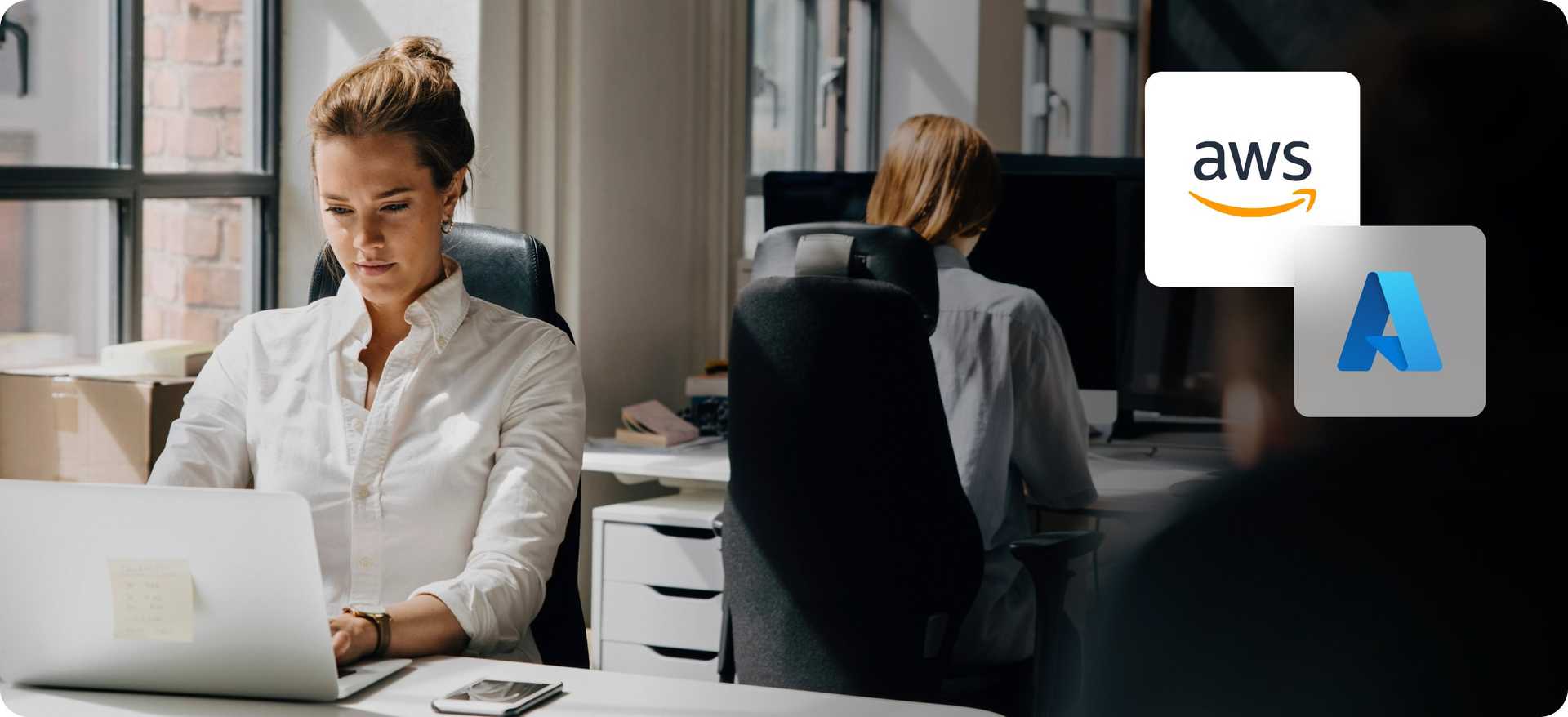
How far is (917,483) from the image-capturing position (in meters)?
1.56

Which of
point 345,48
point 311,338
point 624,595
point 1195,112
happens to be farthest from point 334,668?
point 345,48

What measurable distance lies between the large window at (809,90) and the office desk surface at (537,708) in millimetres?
2048

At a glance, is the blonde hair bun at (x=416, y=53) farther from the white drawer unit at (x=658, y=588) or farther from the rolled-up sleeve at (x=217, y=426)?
the white drawer unit at (x=658, y=588)

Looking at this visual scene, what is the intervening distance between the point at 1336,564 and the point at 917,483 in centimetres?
107

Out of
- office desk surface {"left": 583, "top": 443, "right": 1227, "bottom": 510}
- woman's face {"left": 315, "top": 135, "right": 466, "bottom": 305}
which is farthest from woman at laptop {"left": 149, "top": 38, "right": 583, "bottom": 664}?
office desk surface {"left": 583, "top": 443, "right": 1227, "bottom": 510}

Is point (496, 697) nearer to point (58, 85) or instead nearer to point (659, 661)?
point (659, 661)

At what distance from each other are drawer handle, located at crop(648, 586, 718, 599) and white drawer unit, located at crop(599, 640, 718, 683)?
0.08 m

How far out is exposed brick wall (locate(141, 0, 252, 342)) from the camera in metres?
2.37

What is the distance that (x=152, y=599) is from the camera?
3.16 feet

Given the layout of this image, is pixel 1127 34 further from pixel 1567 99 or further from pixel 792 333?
pixel 1567 99

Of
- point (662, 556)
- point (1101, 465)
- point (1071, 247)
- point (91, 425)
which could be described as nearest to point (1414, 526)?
point (1101, 465)

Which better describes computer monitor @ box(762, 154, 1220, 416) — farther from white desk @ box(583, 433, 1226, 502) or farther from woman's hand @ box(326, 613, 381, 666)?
woman's hand @ box(326, 613, 381, 666)

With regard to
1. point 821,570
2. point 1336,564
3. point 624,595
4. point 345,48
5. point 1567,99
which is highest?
point 345,48

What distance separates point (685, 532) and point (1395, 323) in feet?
5.14
